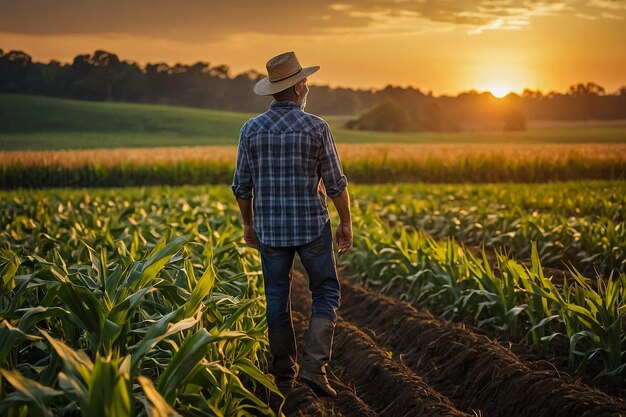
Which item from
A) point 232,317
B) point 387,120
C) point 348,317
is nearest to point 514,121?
point 387,120

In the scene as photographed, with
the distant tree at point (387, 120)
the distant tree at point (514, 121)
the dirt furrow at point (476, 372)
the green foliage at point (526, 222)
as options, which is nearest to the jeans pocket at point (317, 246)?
the dirt furrow at point (476, 372)

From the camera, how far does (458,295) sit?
6848 millimetres

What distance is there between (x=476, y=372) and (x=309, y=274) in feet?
4.59

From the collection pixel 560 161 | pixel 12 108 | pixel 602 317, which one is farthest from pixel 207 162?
pixel 12 108

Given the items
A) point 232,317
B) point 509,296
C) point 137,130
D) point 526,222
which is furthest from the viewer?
point 137,130

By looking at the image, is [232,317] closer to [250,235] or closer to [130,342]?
[130,342]

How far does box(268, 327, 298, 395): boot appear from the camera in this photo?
517 cm

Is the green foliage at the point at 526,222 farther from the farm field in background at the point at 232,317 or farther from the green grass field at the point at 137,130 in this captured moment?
the green grass field at the point at 137,130

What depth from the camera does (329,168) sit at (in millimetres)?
4961

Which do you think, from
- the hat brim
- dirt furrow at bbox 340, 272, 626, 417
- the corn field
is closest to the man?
the hat brim

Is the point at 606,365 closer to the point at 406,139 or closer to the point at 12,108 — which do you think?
the point at 406,139

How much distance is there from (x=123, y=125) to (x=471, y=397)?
6085 cm

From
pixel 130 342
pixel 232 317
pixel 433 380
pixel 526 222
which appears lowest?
pixel 433 380

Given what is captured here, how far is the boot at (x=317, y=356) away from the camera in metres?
5.02
